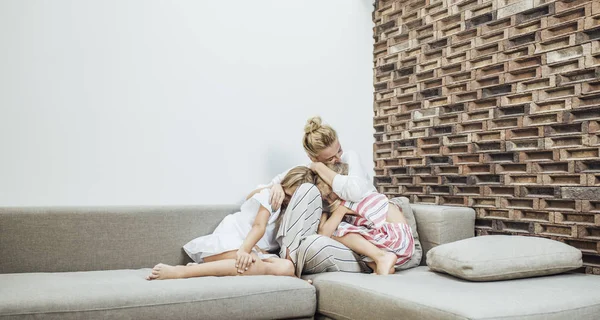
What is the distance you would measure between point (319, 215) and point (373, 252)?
33 cm

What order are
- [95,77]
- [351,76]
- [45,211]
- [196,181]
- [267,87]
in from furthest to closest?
[351,76]
[267,87]
[196,181]
[95,77]
[45,211]

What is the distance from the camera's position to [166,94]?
3.10 metres

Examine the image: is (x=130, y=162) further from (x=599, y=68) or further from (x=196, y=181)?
(x=599, y=68)

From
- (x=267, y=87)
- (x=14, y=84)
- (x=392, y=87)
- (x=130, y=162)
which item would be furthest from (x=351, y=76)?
(x=14, y=84)

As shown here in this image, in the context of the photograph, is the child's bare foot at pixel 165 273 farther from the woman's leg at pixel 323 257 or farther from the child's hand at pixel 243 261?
the woman's leg at pixel 323 257

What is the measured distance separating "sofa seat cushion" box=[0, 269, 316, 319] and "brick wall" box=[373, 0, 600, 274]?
1.17 meters

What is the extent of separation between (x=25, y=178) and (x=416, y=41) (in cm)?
230

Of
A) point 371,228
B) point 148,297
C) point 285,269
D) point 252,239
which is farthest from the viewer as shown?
point 371,228

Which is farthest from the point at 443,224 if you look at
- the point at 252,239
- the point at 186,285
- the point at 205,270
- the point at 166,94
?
the point at 166,94

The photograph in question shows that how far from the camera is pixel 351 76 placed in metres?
3.75

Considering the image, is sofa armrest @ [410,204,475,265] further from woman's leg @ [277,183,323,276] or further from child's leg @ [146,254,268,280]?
child's leg @ [146,254,268,280]

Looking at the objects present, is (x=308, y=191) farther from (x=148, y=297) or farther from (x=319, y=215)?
(x=148, y=297)

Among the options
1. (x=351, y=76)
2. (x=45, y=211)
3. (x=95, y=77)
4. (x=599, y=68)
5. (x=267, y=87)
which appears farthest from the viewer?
(x=351, y=76)

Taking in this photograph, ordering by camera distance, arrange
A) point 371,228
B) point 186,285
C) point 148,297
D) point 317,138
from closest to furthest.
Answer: point 148,297, point 186,285, point 371,228, point 317,138
